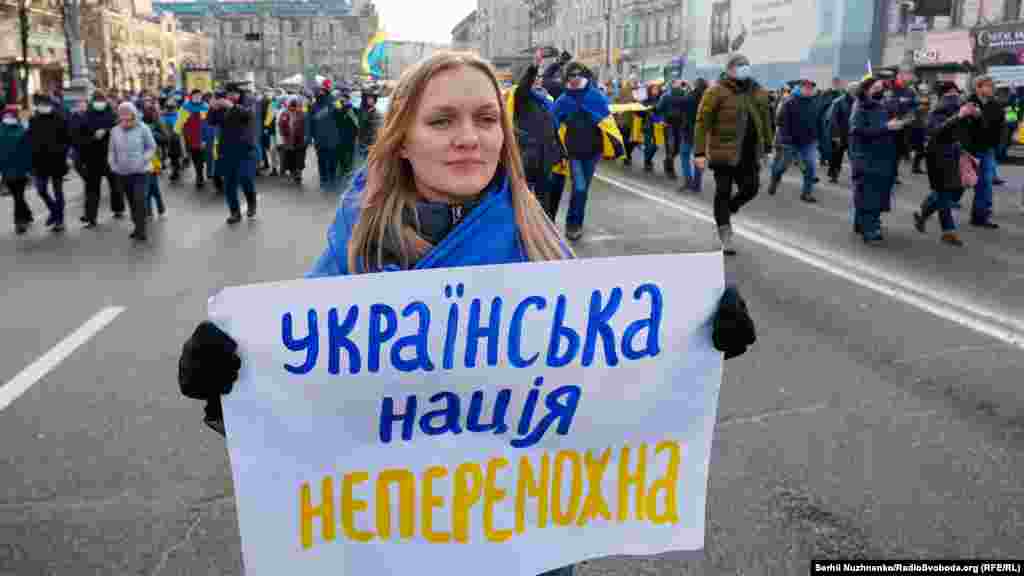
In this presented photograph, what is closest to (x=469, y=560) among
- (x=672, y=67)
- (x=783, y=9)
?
(x=783, y=9)

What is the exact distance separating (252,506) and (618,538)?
0.78 m

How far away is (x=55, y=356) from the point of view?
5418 millimetres

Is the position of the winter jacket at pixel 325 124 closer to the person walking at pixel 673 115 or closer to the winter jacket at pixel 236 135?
the winter jacket at pixel 236 135

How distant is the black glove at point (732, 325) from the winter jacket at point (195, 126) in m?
15.1

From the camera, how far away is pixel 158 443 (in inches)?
153

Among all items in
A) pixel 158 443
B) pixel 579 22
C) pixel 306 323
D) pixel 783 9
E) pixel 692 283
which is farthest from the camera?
pixel 579 22

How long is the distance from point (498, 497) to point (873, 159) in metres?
8.34

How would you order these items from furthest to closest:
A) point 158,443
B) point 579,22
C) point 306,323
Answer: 1. point 579,22
2. point 158,443
3. point 306,323

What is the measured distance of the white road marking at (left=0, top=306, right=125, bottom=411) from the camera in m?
4.73

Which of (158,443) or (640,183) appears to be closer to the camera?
(158,443)

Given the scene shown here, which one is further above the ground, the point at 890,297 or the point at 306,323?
the point at 306,323

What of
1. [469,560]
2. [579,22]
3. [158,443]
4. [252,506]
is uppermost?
[579,22]

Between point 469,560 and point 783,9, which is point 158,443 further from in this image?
point 783,9

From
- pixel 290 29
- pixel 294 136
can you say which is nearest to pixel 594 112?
pixel 294 136
